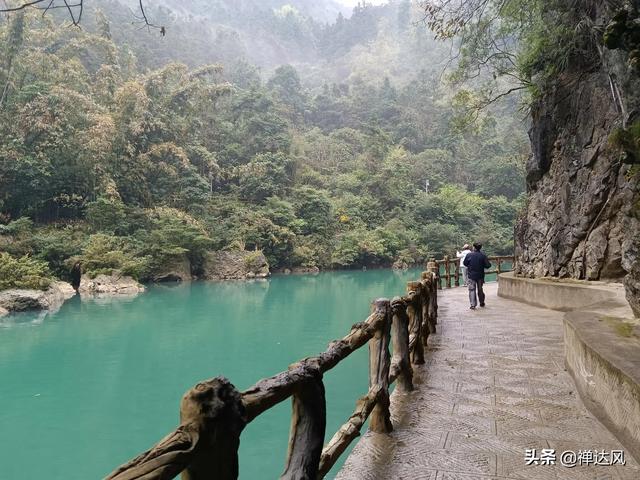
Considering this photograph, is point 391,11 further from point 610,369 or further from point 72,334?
point 610,369

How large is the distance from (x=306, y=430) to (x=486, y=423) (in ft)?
5.54

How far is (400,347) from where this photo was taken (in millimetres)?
3662

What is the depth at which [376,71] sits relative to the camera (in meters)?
73.3

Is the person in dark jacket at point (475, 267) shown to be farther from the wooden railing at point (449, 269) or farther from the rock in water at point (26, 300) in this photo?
the rock in water at point (26, 300)

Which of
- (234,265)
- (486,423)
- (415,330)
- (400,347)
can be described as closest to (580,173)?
(415,330)

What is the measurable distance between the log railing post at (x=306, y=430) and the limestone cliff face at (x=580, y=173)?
19.6ft

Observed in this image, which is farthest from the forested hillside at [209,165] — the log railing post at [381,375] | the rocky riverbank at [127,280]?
the log railing post at [381,375]

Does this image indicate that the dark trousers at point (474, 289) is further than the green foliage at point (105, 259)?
No

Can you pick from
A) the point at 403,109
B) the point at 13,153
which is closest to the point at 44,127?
the point at 13,153

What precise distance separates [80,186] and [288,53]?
72137 millimetres

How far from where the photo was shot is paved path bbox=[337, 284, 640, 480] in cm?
245

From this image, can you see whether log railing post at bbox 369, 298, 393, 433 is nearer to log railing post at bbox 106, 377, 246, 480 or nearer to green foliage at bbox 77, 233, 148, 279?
log railing post at bbox 106, 377, 246, 480

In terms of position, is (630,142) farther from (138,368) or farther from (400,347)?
(138,368)

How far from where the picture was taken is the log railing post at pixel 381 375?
2955mm
